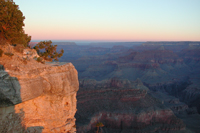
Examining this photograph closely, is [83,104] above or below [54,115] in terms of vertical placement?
below

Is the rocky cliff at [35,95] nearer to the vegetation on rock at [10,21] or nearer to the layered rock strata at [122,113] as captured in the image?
the vegetation on rock at [10,21]

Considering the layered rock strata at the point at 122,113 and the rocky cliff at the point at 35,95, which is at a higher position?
the rocky cliff at the point at 35,95

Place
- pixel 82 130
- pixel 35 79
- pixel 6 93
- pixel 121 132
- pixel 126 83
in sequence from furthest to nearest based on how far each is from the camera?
pixel 126 83, pixel 121 132, pixel 82 130, pixel 35 79, pixel 6 93

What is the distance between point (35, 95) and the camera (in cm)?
934

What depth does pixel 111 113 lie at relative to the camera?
30328 mm

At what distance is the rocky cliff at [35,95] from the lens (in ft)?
27.6

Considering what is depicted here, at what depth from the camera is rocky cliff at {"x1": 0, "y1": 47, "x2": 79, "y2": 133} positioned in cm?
841

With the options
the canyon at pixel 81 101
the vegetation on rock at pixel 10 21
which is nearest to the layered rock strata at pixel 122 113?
the canyon at pixel 81 101

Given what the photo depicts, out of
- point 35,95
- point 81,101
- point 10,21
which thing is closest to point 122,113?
point 81,101

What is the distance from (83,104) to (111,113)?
18.5 ft

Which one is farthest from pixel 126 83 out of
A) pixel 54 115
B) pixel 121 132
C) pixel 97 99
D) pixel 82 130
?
A: pixel 54 115

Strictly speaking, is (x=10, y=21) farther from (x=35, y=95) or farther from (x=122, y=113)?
(x=122, y=113)

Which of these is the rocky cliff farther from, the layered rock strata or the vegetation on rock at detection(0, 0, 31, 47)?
the layered rock strata

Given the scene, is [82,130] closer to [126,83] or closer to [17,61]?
[17,61]
